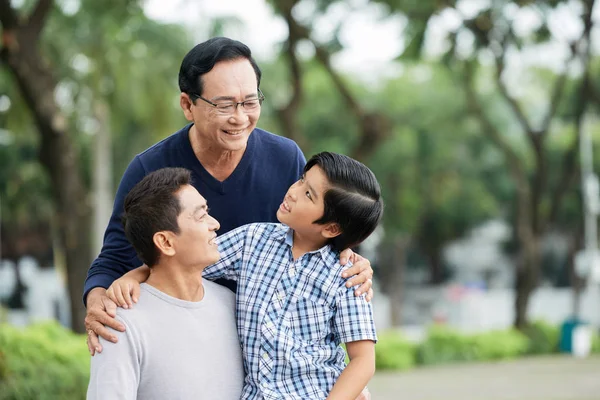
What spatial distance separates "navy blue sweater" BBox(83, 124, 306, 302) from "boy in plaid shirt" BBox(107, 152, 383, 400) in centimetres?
44

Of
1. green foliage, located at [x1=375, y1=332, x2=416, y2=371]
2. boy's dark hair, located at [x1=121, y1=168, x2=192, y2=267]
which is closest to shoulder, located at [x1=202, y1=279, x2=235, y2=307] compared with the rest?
boy's dark hair, located at [x1=121, y1=168, x2=192, y2=267]

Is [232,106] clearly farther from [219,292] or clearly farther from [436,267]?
[436,267]

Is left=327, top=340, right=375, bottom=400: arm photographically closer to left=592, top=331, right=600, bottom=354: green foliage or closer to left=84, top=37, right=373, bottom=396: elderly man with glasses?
left=84, top=37, right=373, bottom=396: elderly man with glasses

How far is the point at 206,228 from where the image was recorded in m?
3.04

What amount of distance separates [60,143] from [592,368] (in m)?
10.9

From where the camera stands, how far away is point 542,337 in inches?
878

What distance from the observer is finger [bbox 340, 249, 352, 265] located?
324cm

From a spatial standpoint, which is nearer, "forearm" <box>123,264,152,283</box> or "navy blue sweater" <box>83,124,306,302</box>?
"forearm" <box>123,264,152,283</box>

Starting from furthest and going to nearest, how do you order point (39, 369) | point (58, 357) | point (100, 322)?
point (58, 357), point (39, 369), point (100, 322)

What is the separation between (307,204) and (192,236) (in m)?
0.40

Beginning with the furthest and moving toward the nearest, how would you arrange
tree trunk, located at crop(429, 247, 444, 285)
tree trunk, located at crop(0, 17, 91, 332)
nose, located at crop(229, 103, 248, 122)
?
tree trunk, located at crop(429, 247, 444, 285), tree trunk, located at crop(0, 17, 91, 332), nose, located at crop(229, 103, 248, 122)

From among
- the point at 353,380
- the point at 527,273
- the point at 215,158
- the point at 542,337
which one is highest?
the point at 215,158

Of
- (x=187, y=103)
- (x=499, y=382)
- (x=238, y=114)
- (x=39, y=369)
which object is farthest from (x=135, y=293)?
(x=499, y=382)

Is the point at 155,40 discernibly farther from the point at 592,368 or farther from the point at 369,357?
the point at 369,357
